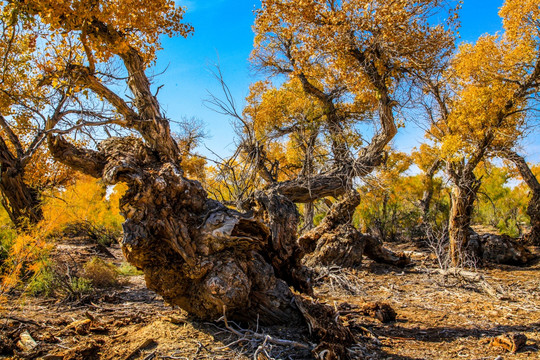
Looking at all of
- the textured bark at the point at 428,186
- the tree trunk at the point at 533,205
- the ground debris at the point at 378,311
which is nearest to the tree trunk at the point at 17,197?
the ground debris at the point at 378,311

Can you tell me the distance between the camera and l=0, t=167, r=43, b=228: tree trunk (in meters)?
6.12

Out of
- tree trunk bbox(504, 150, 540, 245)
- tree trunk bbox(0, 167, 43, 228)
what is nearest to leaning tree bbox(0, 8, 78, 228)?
tree trunk bbox(0, 167, 43, 228)

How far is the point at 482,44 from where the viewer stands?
30.8 feet

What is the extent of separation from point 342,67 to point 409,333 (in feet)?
17.1

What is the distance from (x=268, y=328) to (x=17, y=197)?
553 cm

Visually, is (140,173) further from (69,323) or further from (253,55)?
(253,55)

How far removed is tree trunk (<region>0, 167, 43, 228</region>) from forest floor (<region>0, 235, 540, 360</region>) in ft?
6.39

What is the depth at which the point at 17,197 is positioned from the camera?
20.5ft

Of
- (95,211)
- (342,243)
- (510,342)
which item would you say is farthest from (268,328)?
(95,211)

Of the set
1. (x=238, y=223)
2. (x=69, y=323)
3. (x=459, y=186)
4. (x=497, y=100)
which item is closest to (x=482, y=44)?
(x=497, y=100)

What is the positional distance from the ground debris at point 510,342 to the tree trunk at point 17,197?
702cm

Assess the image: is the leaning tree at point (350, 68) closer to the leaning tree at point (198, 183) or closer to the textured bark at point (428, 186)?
the leaning tree at point (198, 183)

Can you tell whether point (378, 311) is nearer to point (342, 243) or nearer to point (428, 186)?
point (342, 243)

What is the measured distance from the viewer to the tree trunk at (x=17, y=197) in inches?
241
